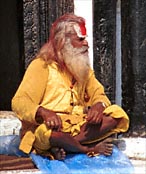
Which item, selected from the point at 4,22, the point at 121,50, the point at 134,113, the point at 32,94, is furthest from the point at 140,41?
the point at 4,22

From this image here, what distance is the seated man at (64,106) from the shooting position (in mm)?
3854

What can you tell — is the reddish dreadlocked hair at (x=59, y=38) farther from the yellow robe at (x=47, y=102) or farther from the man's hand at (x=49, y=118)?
the man's hand at (x=49, y=118)

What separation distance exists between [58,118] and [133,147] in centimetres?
62

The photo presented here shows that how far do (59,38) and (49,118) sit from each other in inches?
19.6

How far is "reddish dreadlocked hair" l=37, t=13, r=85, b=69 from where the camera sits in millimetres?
4016

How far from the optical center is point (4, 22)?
19.4 ft

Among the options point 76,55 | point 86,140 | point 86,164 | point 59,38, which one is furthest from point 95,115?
point 59,38

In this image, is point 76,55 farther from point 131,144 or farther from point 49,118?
point 131,144

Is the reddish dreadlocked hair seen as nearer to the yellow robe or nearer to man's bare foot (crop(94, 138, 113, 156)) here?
the yellow robe

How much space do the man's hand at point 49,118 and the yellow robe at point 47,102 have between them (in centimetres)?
3

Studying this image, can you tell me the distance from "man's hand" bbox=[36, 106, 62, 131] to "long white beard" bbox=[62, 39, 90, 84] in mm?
301

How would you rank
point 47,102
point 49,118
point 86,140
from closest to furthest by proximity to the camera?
point 49,118
point 86,140
point 47,102

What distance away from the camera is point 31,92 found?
3957 millimetres

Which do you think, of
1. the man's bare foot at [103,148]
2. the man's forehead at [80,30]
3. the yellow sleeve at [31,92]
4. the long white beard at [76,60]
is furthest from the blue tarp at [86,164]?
the man's forehead at [80,30]
